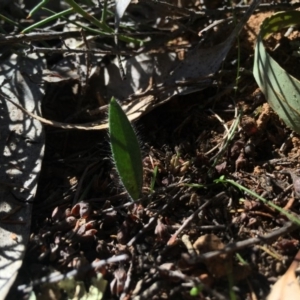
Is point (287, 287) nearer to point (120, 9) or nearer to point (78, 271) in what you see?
A: point (78, 271)

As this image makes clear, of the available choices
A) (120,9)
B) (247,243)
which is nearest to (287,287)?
(247,243)

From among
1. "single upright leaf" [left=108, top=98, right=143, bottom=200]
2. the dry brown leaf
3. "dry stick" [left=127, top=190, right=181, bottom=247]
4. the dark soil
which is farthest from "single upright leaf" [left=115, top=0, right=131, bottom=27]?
the dry brown leaf

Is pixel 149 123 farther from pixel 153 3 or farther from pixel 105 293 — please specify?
pixel 105 293

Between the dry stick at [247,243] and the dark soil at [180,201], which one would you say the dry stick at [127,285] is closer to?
the dark soil at [180,201]

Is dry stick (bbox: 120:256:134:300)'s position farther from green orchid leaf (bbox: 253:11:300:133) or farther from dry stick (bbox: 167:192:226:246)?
green orchid leaf (bbox: 253:11:300:133)

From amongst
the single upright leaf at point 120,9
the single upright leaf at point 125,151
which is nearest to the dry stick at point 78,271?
the single upright leaf at point 125,151
